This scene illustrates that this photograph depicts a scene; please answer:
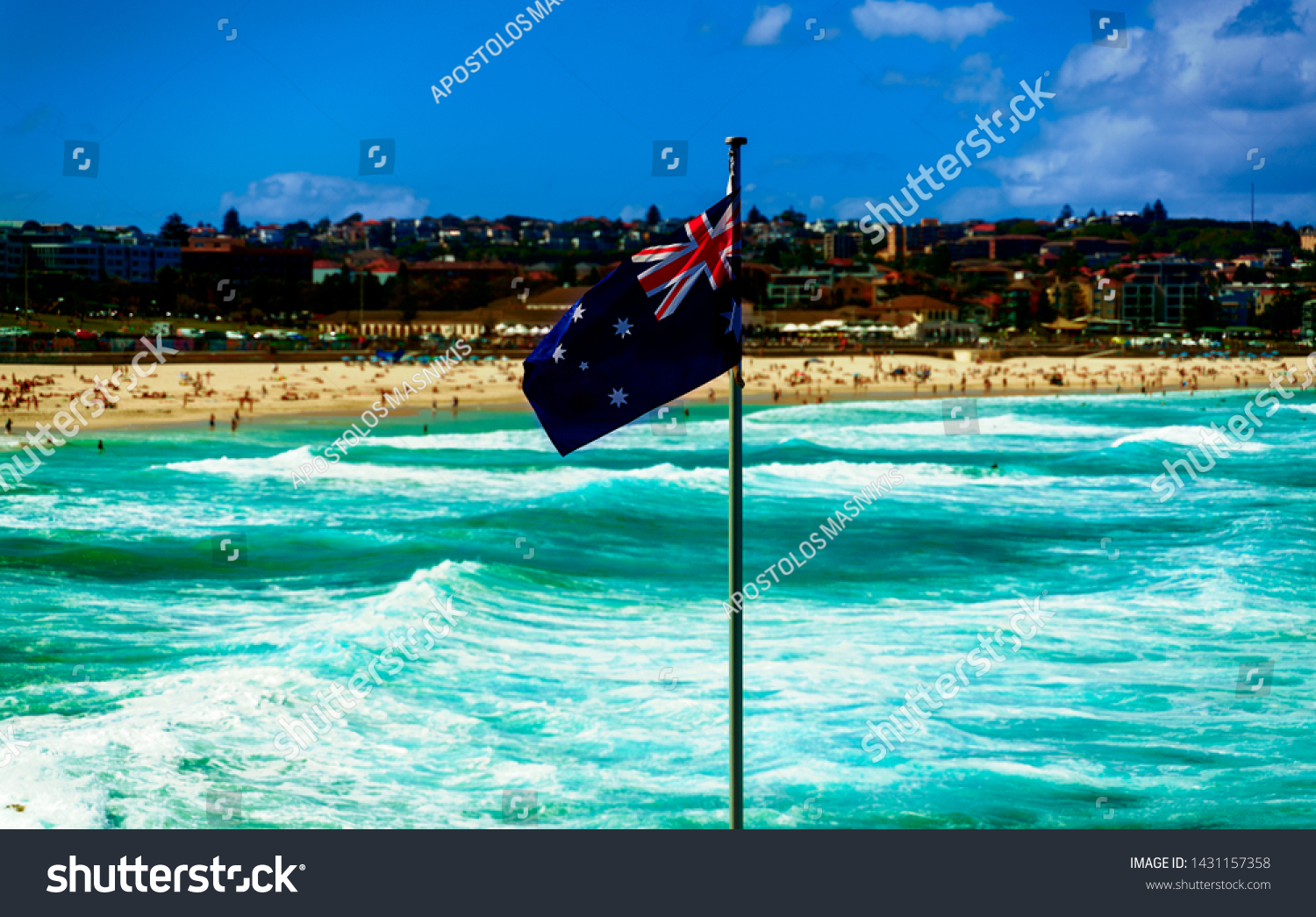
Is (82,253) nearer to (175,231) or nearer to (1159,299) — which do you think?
(175,231)

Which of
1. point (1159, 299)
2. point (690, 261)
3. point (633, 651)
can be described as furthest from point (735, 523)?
point (1159, 299)

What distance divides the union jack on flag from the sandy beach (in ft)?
141

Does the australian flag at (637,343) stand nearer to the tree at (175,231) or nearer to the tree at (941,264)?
the tree at (175,231)

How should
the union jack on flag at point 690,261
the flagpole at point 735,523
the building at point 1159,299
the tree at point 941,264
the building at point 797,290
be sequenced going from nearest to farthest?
the flagpole at point 735,523, the union jack on flag at point 690,261, the building at point 1159,299, the building at point 797,290, the tree at point 941,264

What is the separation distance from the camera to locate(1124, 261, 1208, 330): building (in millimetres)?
129500

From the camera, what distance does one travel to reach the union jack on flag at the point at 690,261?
6254mm

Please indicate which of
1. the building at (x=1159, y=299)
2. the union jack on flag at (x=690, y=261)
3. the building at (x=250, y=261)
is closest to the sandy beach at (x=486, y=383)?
the building at (x=1159, y=299)

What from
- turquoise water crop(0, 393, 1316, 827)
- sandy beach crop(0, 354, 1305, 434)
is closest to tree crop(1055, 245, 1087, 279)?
sandy beach crop(0, 354, 1305, 434)

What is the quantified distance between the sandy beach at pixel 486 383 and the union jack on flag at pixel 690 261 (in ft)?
141

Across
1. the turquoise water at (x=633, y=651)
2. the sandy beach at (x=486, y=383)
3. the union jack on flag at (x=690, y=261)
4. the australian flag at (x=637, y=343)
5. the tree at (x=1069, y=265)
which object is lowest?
the turquoise water at (x=633, y=651)

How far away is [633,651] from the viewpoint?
16547 millimetres

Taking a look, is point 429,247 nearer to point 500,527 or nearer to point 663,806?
point 500,527

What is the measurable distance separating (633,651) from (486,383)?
171ft

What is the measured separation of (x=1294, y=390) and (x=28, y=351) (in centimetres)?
8066
